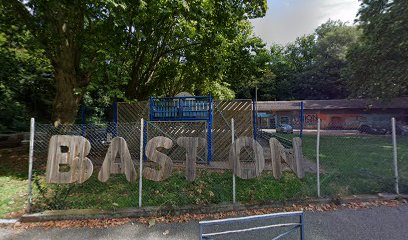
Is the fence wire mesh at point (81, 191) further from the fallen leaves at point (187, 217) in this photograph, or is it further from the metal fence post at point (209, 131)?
the metal fence post at point (209, 131)

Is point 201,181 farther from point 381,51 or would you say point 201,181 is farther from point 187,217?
point 381,51

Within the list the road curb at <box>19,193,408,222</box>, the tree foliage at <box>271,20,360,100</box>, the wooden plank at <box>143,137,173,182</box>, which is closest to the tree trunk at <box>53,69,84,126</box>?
the road curb at <box>19,193,408,222</box>

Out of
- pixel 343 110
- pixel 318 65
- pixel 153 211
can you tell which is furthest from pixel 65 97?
pixel 318 65

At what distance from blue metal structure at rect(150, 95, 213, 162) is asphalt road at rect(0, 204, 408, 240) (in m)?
4.94

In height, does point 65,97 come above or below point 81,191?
above

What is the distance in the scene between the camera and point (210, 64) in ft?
36.6

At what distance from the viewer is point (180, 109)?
898cm

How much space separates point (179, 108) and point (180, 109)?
0.19 feet

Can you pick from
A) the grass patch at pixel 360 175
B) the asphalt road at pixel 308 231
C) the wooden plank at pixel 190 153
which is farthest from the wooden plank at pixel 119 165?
the grass patch at pixel 360 175

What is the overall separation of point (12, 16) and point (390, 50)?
2273 cm

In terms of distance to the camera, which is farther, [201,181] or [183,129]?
[183,129]

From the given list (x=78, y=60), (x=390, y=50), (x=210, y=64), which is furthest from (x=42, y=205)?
(x=390, y=50)

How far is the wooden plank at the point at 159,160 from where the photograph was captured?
489 cm

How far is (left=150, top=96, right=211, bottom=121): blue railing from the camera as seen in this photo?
874 centimetres
